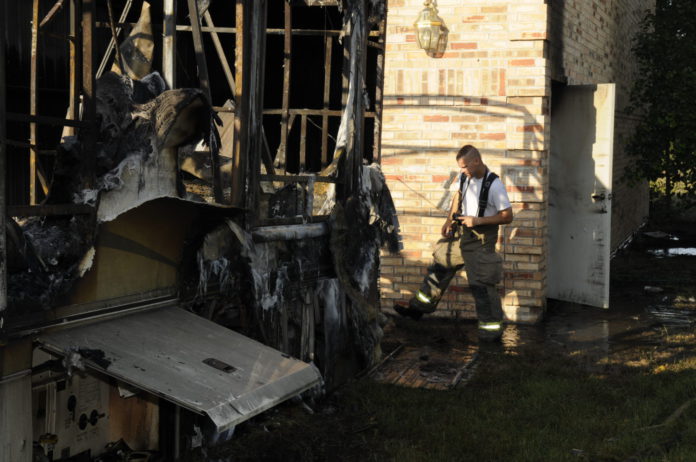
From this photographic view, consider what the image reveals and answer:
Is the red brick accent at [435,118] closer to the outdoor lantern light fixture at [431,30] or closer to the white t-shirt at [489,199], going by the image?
the outdoor lantern light fixture at [431,30]

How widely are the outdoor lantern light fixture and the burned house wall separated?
1.22 meters

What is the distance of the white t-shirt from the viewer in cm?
823

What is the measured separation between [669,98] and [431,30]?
21.0 ft

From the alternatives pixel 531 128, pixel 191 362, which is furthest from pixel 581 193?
pixel 191 362

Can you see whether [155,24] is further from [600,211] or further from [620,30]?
[620,30]

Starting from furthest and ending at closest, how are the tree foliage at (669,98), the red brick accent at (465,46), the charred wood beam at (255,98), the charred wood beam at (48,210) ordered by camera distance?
the tree foliage at (669,98) → the red brick accent at (465,46) → the charred wood beam at (255,98) → the charred wood beam at (48,210)

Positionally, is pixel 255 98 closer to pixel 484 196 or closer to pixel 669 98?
pixel 484 196

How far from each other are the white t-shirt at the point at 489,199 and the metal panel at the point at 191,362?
3.85 meters

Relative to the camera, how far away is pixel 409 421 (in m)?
5.96

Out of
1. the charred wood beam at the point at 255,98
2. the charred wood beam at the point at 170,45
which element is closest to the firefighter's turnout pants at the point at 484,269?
the charred wood beam at the point at 255,98

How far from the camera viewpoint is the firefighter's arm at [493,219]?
8.15m

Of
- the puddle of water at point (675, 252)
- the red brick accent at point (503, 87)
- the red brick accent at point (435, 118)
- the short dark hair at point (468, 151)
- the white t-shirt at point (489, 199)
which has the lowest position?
the puddle of water at point (675, 252)

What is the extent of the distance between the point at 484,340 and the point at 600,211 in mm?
2648

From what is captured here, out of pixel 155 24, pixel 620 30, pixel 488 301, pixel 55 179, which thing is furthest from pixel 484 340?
pixel 620 30
